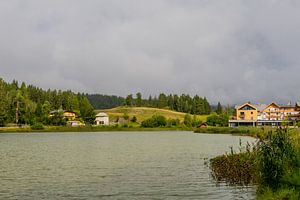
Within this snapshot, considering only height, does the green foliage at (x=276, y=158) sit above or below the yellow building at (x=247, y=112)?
below

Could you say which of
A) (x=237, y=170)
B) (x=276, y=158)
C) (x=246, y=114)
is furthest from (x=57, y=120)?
(x=276, y=158)

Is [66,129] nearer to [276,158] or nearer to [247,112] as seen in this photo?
[247,112]

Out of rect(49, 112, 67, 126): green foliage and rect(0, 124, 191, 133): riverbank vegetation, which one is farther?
rect(49, 112, 67, 126): green foliage

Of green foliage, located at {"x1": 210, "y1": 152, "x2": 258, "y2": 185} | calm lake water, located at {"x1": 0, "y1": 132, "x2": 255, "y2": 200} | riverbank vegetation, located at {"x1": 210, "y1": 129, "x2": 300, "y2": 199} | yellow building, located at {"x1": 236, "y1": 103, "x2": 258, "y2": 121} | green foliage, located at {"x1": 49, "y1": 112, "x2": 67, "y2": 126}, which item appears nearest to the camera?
riverbank vegetation, located at {"x1": 210, "y1": 129, "x2": 300, "y2": 199}

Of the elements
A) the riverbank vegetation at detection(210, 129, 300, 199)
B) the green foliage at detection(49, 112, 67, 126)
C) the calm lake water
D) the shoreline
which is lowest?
the calm lake water

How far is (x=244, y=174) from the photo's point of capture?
111 feet

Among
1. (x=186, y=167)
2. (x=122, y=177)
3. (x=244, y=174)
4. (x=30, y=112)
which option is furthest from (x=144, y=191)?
(x=30, y=112)

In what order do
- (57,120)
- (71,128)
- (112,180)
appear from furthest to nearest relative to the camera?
(57,120) < (71,128) < (112,180)

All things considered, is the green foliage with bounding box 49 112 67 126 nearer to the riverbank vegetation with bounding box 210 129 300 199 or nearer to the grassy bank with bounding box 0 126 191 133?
the grassy bank with bounding box 0 126 191 133

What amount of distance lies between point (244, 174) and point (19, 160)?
3009cm

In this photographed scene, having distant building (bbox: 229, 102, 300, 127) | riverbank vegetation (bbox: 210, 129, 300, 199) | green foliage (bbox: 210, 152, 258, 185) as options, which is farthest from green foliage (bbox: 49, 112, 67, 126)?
riverbank vegetation (bbox: 210, 129, 300, 199)

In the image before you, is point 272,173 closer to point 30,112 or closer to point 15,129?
point 15,129

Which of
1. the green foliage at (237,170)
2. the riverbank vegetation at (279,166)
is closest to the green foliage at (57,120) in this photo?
the green foliage at (237,170)

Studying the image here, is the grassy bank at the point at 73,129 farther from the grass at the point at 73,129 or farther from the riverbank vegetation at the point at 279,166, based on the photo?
the riverbank vegetation at the point at 279,166
